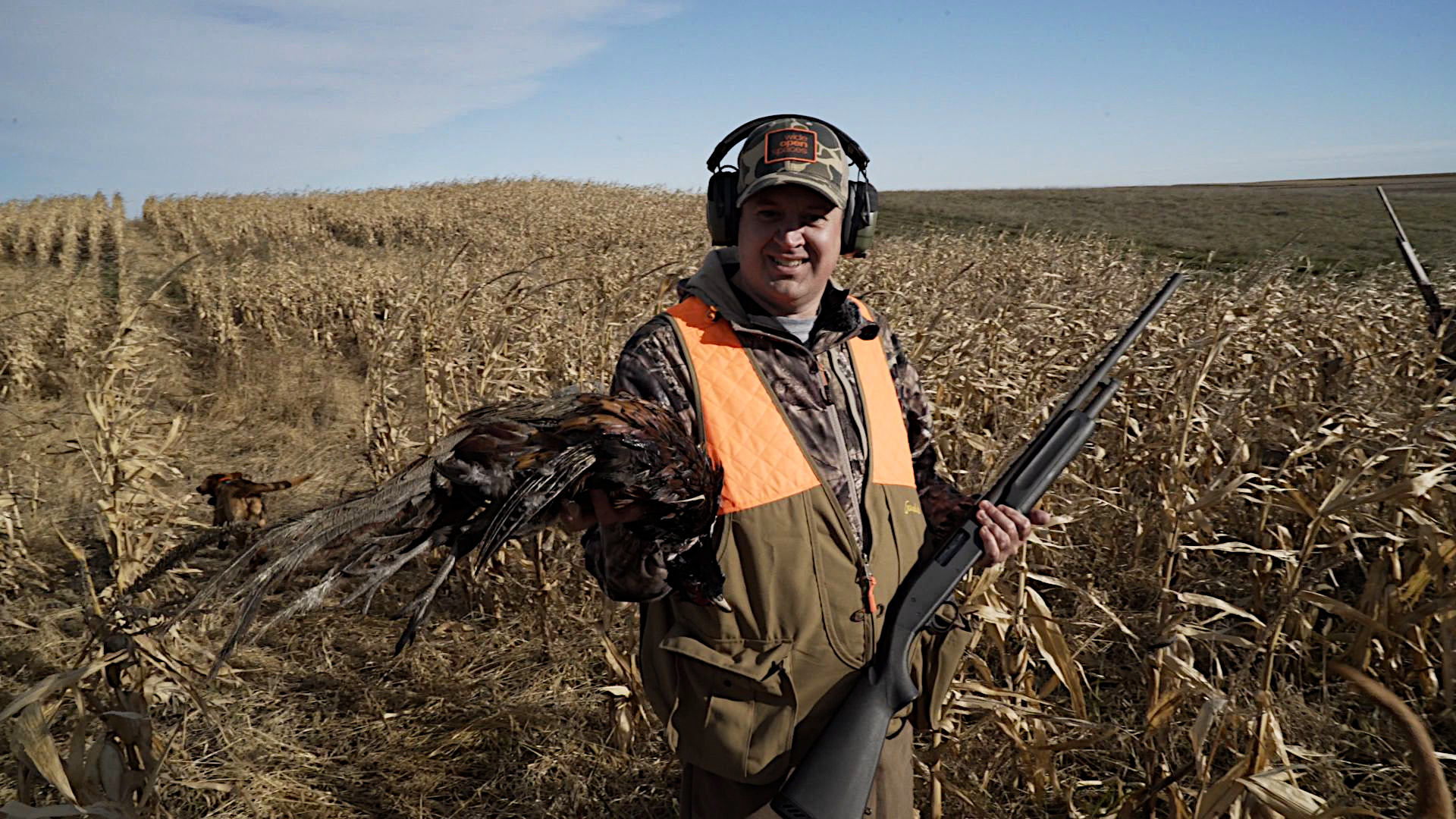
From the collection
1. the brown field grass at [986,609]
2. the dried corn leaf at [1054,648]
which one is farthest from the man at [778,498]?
the dried corn leaf at [1054,648]

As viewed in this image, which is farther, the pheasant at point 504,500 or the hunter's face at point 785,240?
the hunter's face at point 785,240

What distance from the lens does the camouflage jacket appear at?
6.18ft

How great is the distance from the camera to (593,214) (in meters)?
24.8

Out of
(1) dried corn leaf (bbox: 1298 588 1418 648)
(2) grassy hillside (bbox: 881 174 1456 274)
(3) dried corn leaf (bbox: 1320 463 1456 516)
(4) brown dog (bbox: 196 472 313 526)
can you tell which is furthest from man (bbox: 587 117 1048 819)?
(2) grassy hillside (bbox: 881 174 1456 274)

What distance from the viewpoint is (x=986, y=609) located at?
9.28 feet

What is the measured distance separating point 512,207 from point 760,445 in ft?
88.9

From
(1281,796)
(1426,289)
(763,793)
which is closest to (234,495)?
A: (763,793)

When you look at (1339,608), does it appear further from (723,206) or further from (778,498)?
(723,206)

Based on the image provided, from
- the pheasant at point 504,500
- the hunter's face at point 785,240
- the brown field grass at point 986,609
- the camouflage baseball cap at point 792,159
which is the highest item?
the camouflage baseball cap at point 792,159

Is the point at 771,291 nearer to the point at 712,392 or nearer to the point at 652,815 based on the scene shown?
the point at 712,392

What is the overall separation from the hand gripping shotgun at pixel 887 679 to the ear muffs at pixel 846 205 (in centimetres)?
78

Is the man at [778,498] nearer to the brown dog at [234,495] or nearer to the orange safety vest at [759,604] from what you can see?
the orange safety vest at [759,604]

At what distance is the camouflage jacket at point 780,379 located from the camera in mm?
1883

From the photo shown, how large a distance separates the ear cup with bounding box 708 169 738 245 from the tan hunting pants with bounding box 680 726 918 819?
4.56 ft
